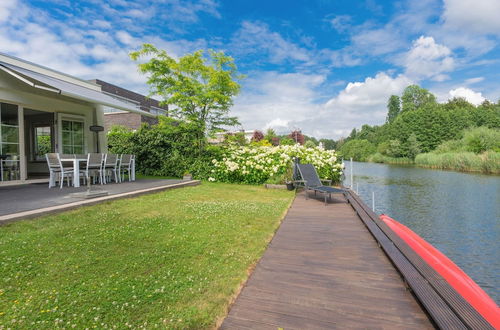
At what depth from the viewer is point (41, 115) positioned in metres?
9.23

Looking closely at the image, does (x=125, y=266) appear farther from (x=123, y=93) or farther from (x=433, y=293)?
(x=123, y=93)

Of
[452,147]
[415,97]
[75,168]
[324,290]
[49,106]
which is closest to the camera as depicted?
[324,290]

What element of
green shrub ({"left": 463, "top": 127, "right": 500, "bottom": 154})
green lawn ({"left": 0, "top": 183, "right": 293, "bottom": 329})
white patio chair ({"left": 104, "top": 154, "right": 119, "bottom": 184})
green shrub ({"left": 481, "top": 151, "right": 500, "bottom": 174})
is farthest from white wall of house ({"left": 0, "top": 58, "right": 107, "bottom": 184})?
green shrub ({"left": 463, "top": 127, "right": 500, "bottom": 154})

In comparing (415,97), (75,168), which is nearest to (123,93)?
(75,168)

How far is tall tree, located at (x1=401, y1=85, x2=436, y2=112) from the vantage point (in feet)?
214

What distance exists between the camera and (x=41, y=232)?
128 inches

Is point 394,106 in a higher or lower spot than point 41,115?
higher

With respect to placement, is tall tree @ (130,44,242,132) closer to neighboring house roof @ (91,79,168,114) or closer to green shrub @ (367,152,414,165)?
neighboring house roof @ (91,79,168,114)

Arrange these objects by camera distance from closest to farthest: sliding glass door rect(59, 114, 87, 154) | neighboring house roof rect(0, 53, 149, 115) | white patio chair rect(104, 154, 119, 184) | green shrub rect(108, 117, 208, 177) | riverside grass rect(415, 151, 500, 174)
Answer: neighboring house roof rect(0, 53, 149, 115), white patio chair rect(104, 154, 119, 184), sliding glass door rect(59, 114, 87, 154), green shrub rect(108, 117, 208, 177), riverside grass rect(415, 151, 500, 174)

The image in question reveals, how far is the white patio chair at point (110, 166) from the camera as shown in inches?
291

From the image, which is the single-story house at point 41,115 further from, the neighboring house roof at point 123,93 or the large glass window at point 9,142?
the neighboring house roof at point 123,93

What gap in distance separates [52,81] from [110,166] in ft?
9.91

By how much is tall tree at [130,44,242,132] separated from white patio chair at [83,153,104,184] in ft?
12.2

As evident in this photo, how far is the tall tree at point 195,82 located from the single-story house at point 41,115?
1633mm
